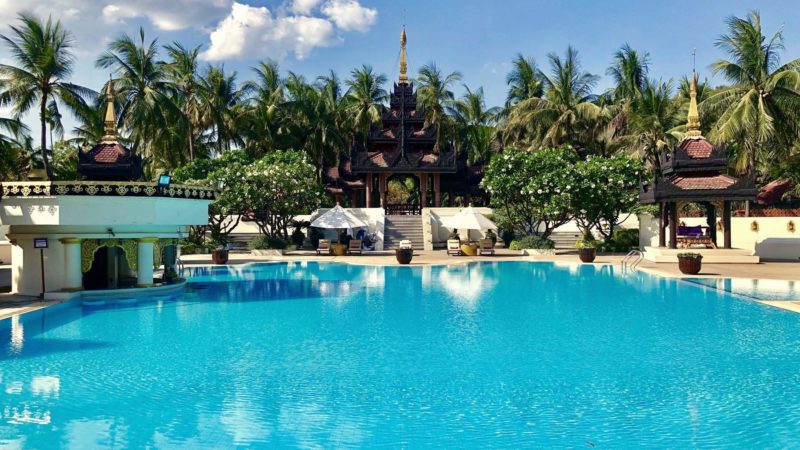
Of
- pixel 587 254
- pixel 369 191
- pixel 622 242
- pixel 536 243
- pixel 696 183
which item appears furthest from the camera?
pixel 369 191

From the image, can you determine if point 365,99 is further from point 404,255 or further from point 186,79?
point 404,255

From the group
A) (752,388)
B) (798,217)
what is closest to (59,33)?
(752,388)

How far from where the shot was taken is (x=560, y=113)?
44.8 metres

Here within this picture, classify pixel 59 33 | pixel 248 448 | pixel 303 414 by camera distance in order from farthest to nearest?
pixel 59 33 → pixel 303 414 → pixel 248 448

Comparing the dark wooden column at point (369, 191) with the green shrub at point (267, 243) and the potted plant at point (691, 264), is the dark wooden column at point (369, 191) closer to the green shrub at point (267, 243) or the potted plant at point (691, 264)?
the green shrub at point (267, 243)

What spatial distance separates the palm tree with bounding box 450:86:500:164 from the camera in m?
52.4

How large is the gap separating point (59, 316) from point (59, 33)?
1988cm

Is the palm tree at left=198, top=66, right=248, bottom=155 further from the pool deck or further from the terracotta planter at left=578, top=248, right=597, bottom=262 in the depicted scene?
the terracotta planter at left=578, top=248, right=597, bottom=262

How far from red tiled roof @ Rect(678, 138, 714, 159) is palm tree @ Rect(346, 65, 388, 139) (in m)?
24.6

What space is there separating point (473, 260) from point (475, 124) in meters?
27.6

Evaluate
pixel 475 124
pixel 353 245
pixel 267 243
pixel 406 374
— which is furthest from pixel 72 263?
pixel 475 124

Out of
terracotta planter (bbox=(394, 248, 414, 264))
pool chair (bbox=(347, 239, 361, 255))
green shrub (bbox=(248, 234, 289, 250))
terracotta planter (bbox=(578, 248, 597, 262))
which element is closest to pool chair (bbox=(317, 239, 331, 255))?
pool chair (bbox=(347, 239, 361, 255))

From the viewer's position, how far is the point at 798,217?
30.5 meters

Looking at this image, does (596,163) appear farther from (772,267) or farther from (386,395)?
(386,395)
